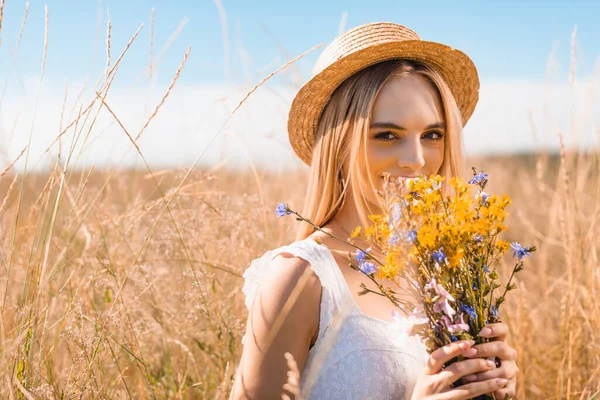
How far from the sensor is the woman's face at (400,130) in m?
2.03

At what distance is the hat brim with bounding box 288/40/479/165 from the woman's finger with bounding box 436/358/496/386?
1127 mm

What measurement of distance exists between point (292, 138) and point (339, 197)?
0.48 metres

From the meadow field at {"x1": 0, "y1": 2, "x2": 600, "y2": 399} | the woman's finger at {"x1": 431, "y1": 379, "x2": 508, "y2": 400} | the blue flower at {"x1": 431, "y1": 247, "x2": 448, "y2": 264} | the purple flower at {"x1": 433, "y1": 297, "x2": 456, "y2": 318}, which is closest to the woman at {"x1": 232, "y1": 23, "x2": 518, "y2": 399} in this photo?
the woman's finger at {"x1": 431, "y1": 379, "x2": 508, "y2": 400}

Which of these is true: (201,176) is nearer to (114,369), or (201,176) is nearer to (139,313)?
(139,313)

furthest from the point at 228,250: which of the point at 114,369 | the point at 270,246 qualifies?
the point at 114,369

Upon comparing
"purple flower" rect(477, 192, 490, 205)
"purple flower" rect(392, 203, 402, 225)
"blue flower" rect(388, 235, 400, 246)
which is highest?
"purple flower" rect(477, 192, 490, 205)

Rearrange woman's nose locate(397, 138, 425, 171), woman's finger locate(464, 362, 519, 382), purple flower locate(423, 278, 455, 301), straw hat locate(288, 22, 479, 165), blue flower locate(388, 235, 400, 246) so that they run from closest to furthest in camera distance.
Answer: purple flower locate(423, 278, 455, 301)
blue flower locate(388, 235, 400, 246)
woman's finger locate(464, 362, 519, 382)
woman's nose locate(397, 138, 425, 171)
straw hat locate(288, 22, 479, 165)

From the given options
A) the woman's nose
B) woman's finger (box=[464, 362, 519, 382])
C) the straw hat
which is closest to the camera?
woman's finger (box=[464, 362, 519, 382])

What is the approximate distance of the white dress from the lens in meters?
1.82

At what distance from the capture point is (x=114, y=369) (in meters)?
2.64

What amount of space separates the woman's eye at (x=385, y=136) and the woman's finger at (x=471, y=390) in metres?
0.88

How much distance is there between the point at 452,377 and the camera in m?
1.52

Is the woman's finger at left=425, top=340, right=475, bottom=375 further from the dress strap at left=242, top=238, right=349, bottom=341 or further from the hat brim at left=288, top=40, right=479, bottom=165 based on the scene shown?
the hat brim at left=288, top=40, right=479, bottom=165

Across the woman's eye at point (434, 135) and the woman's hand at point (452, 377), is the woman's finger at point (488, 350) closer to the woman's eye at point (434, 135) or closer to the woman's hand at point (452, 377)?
the woman's hand at point (452, 377)
